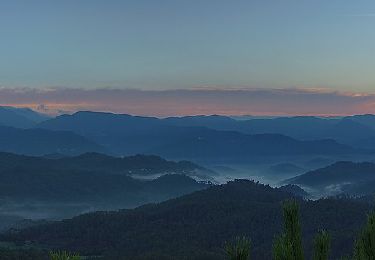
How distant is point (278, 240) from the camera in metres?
16.8

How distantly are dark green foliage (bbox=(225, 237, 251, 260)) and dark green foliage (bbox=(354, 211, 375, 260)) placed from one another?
546cm

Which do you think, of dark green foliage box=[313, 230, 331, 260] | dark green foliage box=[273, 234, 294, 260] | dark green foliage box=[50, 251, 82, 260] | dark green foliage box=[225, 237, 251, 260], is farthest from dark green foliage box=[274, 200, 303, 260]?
dark green foliage box=[50, 251, 82, 260]

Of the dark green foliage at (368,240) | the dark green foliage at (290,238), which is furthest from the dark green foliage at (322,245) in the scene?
the dark green foliage at (368,240)

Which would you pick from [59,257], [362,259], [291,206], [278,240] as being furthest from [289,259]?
[59,257]

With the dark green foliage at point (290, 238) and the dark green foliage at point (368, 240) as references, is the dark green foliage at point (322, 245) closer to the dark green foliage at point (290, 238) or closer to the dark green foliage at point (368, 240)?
the dark green foliage at point (290, 238)

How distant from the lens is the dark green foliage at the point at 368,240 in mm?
18547

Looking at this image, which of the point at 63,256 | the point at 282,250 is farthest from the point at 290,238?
Answer: the point at 63,256

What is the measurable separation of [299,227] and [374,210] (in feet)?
11.6

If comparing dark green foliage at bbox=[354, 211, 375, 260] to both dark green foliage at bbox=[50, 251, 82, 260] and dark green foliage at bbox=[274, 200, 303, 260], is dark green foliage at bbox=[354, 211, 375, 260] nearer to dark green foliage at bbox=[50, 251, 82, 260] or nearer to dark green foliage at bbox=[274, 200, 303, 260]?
dark green foliage at bbox=[274, 200, 303, 260]

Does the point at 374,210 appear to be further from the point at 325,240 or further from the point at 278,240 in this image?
the point at 278,240

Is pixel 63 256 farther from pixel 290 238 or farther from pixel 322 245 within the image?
pixel 322 245

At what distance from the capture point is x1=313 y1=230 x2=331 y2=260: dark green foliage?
56.4ft

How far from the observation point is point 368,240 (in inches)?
738

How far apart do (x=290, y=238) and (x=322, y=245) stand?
1.19 meters
